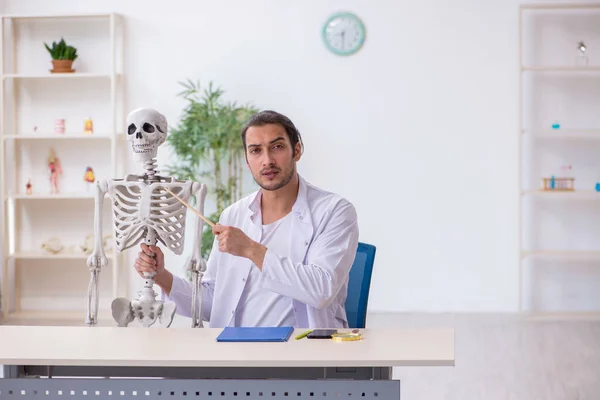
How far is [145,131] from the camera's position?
2.88 meters

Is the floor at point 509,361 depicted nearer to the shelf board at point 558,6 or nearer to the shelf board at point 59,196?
the shelf board at point 59,196

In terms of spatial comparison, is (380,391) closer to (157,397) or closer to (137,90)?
(157,397)

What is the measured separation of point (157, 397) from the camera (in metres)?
2.37

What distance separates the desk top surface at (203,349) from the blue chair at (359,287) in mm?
461

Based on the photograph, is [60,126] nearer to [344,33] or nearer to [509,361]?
[344,33]

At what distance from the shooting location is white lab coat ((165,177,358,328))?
2.81 m

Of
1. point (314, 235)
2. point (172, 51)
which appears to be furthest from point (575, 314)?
point (314, 235)

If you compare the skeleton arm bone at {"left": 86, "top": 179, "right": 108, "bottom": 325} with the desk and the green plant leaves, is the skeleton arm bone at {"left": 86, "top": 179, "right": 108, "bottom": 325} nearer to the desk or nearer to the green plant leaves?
the desk

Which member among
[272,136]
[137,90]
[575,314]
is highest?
[137,90]

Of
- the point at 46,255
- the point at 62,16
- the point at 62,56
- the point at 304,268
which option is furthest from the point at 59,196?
the point at 304,268

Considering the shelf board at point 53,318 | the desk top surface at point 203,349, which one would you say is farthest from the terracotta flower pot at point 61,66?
the desk top surface at point 203,349

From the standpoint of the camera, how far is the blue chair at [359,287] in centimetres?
313

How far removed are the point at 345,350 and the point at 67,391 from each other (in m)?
0.74

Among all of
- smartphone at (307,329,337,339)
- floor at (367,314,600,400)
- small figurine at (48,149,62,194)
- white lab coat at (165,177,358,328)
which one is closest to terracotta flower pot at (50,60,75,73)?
small figurine at (48,149,62,194)
